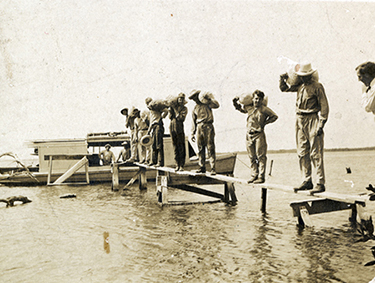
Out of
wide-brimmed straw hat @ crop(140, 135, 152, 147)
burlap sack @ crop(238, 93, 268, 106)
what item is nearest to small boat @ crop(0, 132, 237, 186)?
wide-brimmed straw hat @ crop(140, 135, 152, 147)

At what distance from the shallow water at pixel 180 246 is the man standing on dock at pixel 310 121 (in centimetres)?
123

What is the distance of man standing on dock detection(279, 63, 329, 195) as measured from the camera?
264 inches

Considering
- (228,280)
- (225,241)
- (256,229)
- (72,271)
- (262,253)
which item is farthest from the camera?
(256,229)

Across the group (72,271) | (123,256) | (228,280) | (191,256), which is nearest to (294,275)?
(228,280)

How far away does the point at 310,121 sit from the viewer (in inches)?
270

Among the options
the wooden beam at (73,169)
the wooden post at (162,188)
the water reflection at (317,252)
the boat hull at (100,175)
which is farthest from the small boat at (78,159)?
the water reflection at (317,252)

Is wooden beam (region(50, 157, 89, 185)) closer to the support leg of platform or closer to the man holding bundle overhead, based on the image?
the support leg of platform

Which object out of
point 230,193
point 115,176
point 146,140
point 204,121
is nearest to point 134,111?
point 146,140

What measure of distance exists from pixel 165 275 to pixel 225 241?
2044mm

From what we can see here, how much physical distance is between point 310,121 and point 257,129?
74.4 inches

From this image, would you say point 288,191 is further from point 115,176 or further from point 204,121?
point 115,176

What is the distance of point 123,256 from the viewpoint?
21.6ft

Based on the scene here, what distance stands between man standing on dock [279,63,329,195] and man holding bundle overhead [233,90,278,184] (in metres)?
1.59

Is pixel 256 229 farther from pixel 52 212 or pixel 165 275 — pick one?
pixel 52 212
